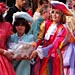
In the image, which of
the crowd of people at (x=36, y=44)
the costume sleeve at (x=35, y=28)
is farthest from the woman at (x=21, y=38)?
the costume sleeve at (x=35, y=28)

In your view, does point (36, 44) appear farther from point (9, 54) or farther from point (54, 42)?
point (9, 54)

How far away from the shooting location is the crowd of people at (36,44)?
4062 mm

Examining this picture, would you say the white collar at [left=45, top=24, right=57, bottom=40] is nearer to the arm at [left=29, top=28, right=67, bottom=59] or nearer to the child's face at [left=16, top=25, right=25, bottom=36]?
the arm at [left=29, top=28, right=67, bottom=59]

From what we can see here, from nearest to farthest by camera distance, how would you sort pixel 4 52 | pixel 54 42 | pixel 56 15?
1. pixel 4 52
2. pixel 54 42
3. pixel 56 15

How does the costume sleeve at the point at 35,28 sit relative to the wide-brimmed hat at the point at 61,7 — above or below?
below

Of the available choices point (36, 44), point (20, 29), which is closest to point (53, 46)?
point (36, 44)

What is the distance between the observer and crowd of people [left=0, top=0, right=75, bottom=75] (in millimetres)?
4062

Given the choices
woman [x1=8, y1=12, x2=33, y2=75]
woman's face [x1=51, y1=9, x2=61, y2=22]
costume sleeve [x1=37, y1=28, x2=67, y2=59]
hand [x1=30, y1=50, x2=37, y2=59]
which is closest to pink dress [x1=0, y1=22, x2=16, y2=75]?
woman [x1=8, y1=12, x2=33, y2=75]

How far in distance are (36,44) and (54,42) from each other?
0.28 m

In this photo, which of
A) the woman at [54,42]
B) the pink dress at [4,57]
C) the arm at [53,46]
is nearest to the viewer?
the pink dress at [4,57]

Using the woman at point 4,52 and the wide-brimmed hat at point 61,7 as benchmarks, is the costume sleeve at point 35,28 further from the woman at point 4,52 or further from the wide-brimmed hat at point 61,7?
the woman at point 4,52

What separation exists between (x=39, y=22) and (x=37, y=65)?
76 cm

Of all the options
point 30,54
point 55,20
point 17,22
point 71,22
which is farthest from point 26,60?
point 71,22

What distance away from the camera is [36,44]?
169 inches
